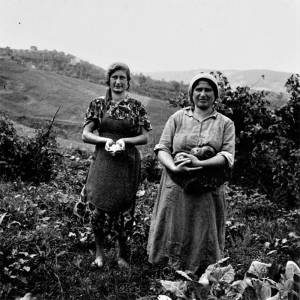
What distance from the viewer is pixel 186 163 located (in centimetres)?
332

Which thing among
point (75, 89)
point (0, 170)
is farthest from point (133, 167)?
point (75, 89)

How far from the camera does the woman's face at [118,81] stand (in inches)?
150

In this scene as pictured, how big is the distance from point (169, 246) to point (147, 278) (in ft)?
1.90

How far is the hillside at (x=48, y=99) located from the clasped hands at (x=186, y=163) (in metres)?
6.96

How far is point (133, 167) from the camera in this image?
394cm

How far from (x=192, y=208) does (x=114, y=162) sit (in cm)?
83

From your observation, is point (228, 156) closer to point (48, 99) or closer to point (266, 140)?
point (266, 140)

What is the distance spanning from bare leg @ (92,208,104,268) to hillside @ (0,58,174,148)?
6.33m

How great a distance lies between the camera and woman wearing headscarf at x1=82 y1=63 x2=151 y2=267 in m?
3.84

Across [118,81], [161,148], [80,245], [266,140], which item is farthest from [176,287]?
[266,140]

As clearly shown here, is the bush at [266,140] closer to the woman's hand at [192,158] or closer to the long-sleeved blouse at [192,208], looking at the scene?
the long-sleeved blouse at [192,208]

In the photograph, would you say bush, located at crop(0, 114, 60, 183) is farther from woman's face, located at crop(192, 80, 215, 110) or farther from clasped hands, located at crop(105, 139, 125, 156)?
woman's face, located at crop(192, 80, 215, 110)

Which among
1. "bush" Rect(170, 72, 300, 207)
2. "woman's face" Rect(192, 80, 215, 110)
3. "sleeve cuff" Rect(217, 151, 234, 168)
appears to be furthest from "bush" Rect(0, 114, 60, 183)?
"sleeve cuff" Rect(217, 151, 234, 168)

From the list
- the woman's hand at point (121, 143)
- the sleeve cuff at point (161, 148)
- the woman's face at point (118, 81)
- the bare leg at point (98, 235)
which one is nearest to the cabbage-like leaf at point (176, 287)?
the sleeve cuff at point (161, 148)
